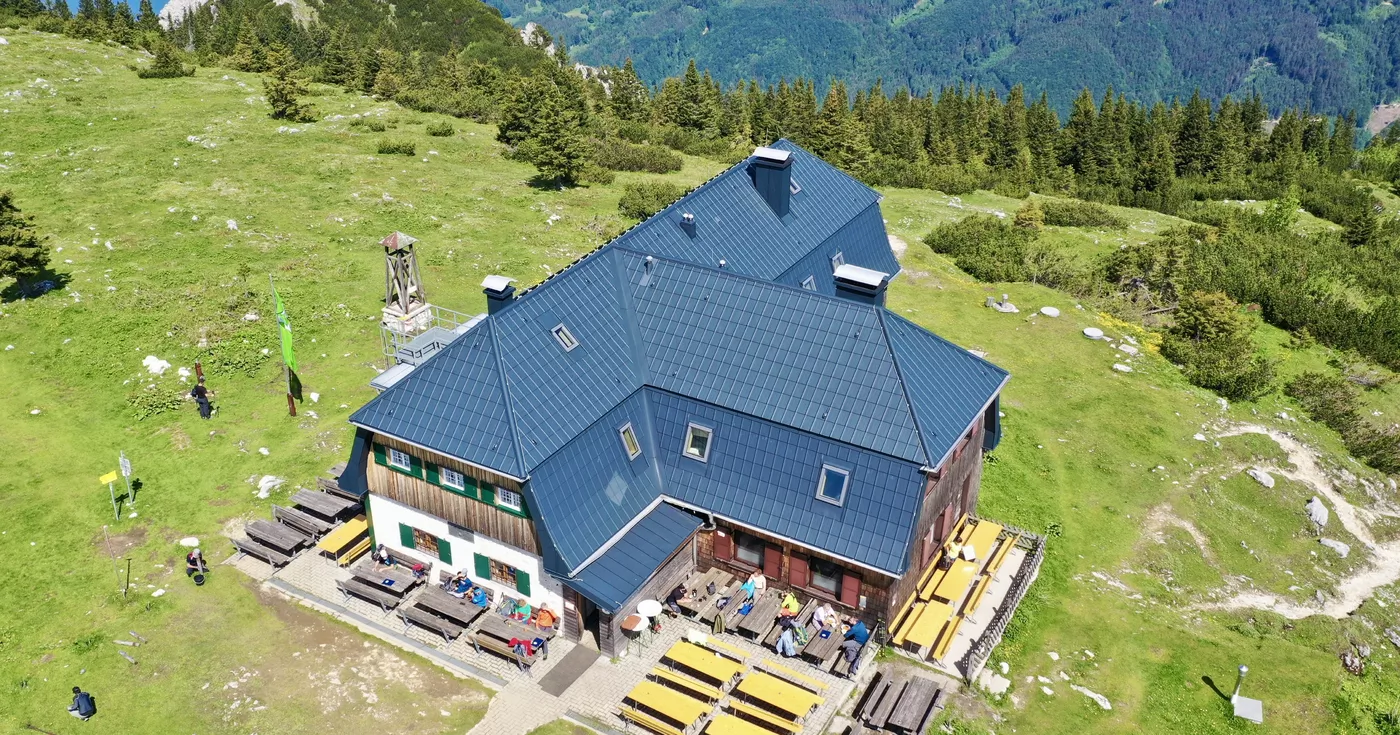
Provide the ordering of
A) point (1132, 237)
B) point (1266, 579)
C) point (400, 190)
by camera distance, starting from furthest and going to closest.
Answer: point (1132, 237) < point (400, 190) < point (1266, 579)

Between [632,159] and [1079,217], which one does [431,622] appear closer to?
[632,159]

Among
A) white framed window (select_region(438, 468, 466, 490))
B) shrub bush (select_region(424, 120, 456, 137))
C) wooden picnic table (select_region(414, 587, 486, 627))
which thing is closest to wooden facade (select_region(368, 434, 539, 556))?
white framed window (select_region(438, 468, 466, 490))

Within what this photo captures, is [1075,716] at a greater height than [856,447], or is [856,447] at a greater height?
[856,447]

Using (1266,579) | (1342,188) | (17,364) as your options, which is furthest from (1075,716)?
(1342,188)

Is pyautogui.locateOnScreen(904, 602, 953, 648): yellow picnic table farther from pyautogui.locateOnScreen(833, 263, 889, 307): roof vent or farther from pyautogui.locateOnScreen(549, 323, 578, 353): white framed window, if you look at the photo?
pyautogui.locateOnScreen(549, 323, 578, 353): white framed window

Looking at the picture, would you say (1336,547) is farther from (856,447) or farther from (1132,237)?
(1132,237)

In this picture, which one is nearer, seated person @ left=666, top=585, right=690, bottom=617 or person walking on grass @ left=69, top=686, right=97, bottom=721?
person walking on grass @ left=69, top=686, right=97, bottom=721
